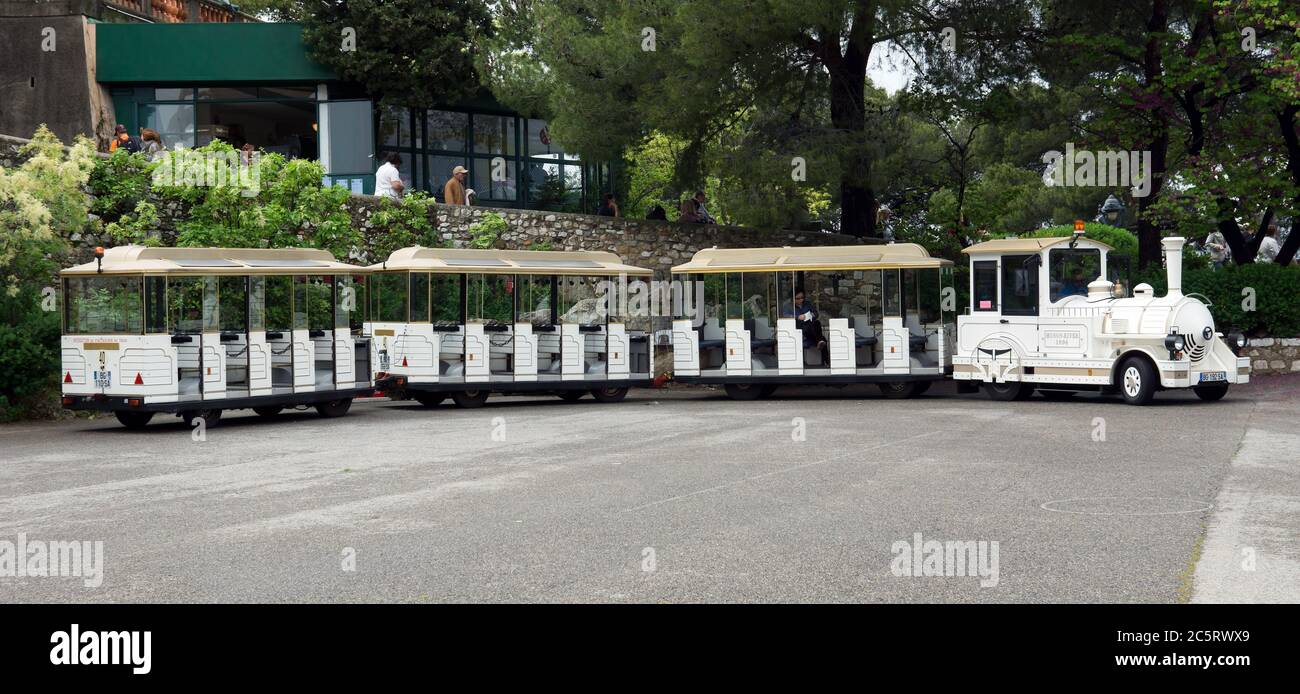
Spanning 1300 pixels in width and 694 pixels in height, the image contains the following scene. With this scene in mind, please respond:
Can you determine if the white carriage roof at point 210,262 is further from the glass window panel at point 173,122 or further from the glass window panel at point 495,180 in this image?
the glass window panel at point 495,180

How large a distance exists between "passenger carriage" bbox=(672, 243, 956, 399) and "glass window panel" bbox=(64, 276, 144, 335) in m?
9.76

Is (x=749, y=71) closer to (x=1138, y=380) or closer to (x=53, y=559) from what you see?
(x=1138, y=380)

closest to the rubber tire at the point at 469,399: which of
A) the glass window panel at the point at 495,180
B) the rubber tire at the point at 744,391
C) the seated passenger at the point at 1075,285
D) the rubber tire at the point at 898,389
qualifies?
the rubber tire at the point at 744,391

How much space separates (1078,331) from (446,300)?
10279mm

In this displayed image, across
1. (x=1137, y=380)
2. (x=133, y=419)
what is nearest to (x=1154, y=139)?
(x=1137, y=380)

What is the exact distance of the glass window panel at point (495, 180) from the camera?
36.5 meters

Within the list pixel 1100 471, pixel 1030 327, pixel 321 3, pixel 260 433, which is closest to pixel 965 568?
pixel 1100 471

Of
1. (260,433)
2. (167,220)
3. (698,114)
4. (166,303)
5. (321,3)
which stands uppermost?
(321,3)

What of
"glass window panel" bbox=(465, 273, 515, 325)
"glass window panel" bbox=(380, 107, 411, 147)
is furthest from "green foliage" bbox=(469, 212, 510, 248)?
"glass window panel" bbox=(380, 107, 411, 147)

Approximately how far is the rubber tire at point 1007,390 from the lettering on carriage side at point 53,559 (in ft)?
53.0

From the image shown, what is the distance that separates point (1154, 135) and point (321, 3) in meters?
19.4

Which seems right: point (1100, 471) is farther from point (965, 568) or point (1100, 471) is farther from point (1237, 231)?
point (1237, 231)

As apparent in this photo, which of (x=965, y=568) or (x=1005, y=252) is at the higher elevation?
(x=1005, y=252)

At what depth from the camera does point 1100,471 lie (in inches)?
496
